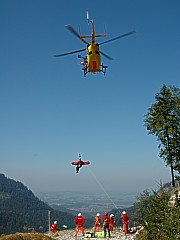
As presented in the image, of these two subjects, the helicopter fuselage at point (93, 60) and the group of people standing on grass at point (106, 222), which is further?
the group of people standing on grass at point (106, 222)

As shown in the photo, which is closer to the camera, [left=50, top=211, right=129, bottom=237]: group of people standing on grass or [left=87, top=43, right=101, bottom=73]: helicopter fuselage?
[left=87, top=43, right=101, bottom=73]: helicopter fuselage

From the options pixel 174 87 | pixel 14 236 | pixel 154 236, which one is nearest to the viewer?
pixel 154 236

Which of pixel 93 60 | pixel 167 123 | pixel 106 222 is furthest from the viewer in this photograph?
pixel 167 123

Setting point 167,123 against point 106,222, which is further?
point 167,123

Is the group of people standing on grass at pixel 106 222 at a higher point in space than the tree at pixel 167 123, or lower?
lower

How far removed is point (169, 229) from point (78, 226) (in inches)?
708

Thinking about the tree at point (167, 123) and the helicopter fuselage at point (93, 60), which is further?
the tree at point (167, 123)

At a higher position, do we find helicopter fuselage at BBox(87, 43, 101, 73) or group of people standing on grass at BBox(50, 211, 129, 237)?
helicopter fuselage at BBox(87, 43, 101, 73)

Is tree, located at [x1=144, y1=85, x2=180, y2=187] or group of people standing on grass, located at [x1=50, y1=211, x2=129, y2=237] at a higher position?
tree, located at [x1=144, y1=85, x2=180, y2=187]

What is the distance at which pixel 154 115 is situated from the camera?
137 feet

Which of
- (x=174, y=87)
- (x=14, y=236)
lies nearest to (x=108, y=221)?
(x=14, y=236)

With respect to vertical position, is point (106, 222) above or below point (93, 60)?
below

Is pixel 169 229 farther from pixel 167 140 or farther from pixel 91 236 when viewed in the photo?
pixel 167 140

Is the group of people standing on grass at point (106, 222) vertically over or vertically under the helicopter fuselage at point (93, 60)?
under
